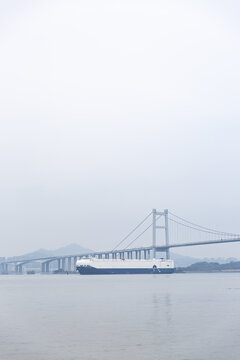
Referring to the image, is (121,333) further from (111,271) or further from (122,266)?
(122,266)

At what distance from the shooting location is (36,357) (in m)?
13.5

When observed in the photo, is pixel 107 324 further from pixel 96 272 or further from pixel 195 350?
pixel 96 272

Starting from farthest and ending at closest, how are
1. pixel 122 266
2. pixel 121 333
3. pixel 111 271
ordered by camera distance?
pixel 122 266
pixel 111 271
pixel 121 333

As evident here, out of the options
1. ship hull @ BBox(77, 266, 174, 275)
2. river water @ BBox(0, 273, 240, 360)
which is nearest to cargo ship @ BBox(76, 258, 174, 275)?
ship hull @ BBox(77, 266, 174, 275)

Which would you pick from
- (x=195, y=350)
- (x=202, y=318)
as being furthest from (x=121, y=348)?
(x=202, y=318)

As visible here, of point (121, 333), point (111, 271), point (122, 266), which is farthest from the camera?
point (122, 266)

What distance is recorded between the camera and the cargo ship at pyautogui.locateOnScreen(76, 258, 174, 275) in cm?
10175

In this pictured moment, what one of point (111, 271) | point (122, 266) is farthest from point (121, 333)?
point (122, 266)

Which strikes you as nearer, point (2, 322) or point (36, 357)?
point (36, 357)

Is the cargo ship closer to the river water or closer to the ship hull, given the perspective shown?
the ship hull

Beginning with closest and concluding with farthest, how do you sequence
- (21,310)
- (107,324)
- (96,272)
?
(107,324)
(21,310)
(96,272)

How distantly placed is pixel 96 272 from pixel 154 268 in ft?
39.2

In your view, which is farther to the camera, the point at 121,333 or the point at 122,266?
the point at 122,266

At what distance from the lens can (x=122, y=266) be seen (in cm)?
10400
